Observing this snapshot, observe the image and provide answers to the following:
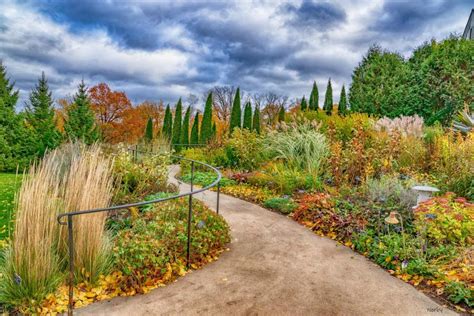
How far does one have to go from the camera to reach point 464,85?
42.9 ft

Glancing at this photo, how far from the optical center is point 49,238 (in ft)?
8.04

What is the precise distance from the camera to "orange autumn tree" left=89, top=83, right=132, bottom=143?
25719 millimetres

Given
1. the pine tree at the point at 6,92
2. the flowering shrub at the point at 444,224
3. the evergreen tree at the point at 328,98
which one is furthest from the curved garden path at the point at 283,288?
the evergreen tree at the point at 328,98

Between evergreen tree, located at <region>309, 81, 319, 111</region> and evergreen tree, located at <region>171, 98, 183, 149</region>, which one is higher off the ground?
evergreen tree, located at <region>309, 81, 319, 111</region>

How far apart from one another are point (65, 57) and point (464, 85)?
48.3 ft

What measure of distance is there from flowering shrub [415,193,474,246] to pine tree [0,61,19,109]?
16793mm

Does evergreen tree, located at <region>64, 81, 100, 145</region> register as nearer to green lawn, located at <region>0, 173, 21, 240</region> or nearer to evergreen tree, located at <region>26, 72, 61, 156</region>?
evergreen tree, located at <region>26, 72, 61, 156</region>

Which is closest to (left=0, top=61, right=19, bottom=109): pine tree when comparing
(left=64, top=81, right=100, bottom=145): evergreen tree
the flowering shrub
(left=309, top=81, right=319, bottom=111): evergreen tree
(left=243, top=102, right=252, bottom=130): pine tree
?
(left=64, top=81, right=100, bottom=145): evergreen tree

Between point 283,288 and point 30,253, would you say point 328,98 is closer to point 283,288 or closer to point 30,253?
point 283,288

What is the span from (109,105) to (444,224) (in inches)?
1043

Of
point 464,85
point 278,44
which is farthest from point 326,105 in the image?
point 278,44

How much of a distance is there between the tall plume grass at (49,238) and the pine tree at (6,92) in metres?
14.9

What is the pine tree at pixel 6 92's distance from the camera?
1464 centimetres

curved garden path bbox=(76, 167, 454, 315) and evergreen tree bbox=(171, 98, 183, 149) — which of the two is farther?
evergreen tree bbox=(171, 98, 183, 149)
